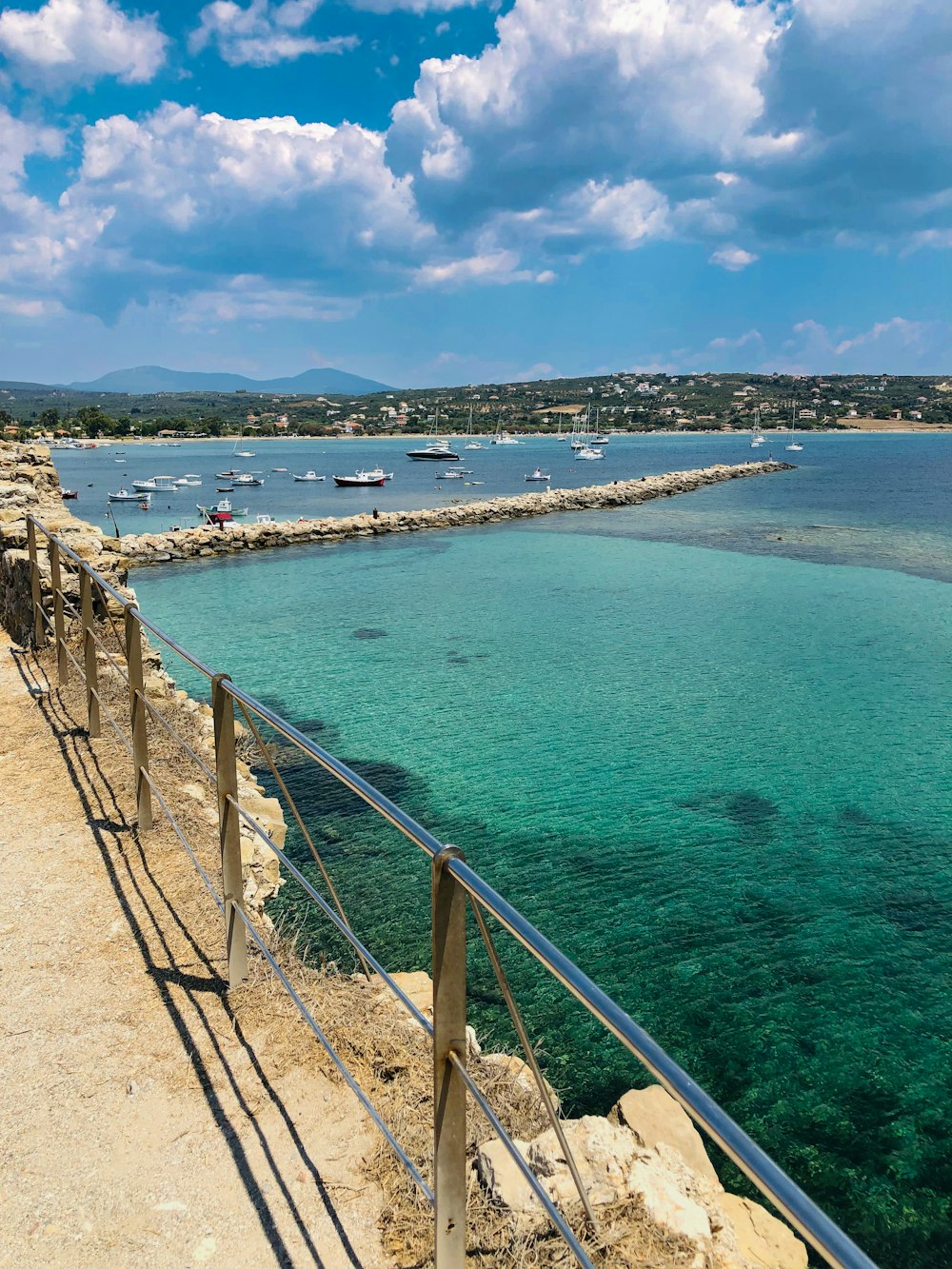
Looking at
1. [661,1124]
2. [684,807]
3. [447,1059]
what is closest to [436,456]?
[684,807]

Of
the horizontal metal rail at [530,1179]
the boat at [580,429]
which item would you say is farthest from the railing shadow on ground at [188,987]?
the boat at [580,429]

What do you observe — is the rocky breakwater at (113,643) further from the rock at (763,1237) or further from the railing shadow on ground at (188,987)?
the rock at (763,1237)

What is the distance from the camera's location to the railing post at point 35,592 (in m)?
8.41

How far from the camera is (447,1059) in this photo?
6.89 feet

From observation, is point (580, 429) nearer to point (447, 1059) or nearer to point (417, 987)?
point (417, 987)

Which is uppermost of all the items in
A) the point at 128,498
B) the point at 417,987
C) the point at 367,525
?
the point at 128,498

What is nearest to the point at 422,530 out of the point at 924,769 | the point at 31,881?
the point at 924,769

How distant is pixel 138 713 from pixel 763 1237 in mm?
4327

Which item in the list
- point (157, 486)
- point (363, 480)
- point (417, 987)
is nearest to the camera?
point (417, 987)

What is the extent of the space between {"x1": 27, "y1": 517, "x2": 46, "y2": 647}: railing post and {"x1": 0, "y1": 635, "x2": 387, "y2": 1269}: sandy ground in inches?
165

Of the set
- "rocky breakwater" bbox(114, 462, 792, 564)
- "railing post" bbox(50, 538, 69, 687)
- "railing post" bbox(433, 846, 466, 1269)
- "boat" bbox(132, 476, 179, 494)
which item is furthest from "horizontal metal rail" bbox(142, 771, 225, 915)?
"boat" bbox(132, 476, 179, 494)

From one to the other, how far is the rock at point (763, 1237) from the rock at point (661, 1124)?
17cm

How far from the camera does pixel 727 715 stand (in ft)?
44.8

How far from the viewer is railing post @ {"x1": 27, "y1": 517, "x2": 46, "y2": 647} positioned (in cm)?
841
